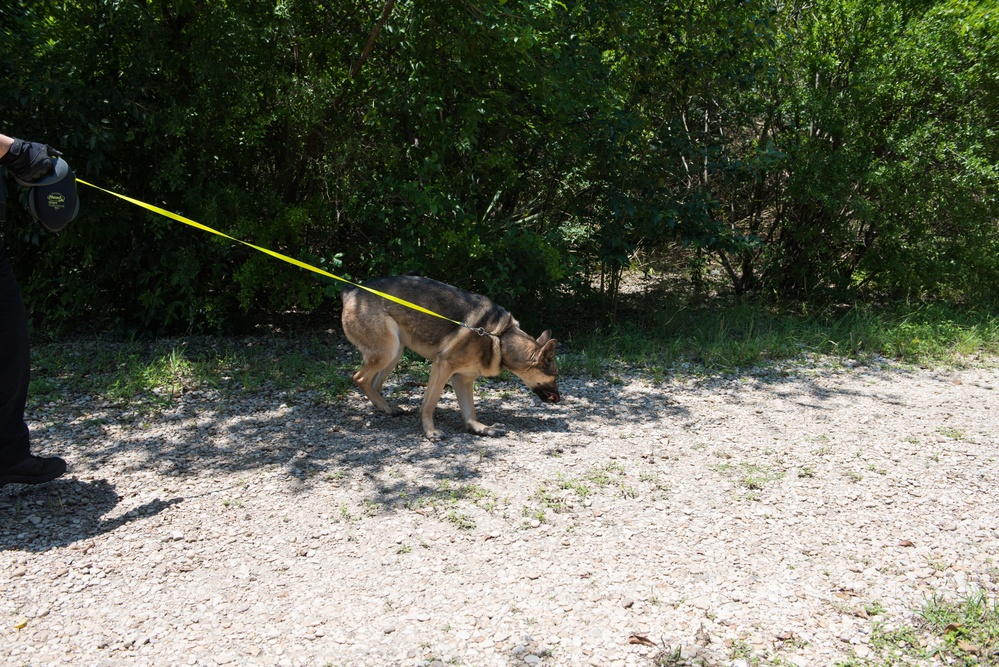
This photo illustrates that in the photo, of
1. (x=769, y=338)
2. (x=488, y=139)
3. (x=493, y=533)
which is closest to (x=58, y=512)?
(x=493, y=533)

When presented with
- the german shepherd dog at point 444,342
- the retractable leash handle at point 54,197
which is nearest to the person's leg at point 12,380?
the retractable leash handle at point 54,197

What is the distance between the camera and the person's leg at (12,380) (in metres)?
4.88

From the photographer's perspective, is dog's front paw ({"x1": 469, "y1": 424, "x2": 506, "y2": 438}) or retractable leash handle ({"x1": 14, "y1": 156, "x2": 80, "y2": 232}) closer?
retractable leash handle ({"x1": 14, "y1": 156, "x2": 80, "y2": 232})

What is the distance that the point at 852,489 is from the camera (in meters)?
5.51

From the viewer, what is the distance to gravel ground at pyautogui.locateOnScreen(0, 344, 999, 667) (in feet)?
12.7

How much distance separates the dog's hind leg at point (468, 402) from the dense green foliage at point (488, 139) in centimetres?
199

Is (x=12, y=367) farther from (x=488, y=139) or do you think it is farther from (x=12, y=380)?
(x=488, y=139)

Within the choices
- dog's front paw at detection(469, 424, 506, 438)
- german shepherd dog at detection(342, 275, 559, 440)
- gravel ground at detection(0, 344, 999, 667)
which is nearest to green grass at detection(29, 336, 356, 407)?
gravel ground at detection(0, 344, 999, 667)

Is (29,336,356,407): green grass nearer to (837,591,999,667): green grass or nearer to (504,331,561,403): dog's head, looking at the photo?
(504,331,561,403): dog's head

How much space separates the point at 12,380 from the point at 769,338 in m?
7.73

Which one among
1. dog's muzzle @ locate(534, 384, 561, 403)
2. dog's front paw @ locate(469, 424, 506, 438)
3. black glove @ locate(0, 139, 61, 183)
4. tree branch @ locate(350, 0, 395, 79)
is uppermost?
tree branch @ locate(350, 0, 395, 79)

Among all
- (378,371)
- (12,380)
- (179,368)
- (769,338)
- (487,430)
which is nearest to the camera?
(12,380)

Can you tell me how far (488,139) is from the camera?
31.0 feet

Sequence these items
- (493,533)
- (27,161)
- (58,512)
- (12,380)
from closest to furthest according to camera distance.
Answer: (27,161)
(493,533)
(12,380)
(58,512)
